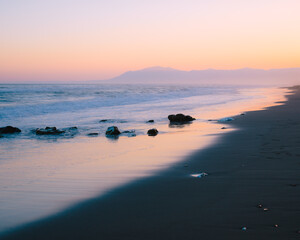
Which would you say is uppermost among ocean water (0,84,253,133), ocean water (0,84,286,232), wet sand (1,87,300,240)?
wet sand (1,87,300,240)

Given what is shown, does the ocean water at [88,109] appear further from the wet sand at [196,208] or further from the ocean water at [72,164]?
the wet sand at [196,208]

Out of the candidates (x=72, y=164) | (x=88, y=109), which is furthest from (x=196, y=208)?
(x=88, y=109)

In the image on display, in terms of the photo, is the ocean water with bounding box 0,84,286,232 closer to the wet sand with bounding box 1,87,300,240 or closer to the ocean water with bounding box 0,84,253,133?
the wet sand with bounding box 1,87,300,240

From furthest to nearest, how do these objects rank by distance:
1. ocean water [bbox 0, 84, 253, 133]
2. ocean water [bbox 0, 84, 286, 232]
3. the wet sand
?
ocean water [bbox 0, 84, 253, 133] → ocean water [bbox 0, 84, 286, 232] → the wet sand

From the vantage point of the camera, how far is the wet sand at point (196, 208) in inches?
150

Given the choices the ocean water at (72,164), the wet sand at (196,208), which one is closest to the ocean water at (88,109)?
the ocean water at (72,164)

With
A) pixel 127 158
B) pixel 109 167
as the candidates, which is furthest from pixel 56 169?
pixel 127 158

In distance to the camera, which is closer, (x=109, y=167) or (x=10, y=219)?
(x=10, y=219)

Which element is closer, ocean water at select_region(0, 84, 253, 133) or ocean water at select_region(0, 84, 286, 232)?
ocean water at select_region(0, 84, 286, 232)

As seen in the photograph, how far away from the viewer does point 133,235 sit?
12.3 feet

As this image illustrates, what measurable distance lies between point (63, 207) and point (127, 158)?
3453 millimetres

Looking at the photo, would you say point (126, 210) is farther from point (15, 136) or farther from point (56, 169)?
point (15, 136)

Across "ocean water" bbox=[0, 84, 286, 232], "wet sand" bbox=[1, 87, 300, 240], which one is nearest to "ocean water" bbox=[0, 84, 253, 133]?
"ocean water" bbox=[0, 84, 286, 232]

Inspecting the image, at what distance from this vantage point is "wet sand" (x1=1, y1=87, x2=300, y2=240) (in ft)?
12.5
